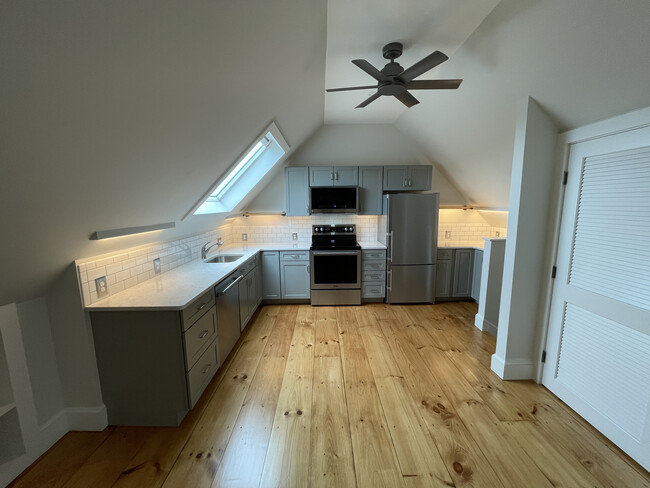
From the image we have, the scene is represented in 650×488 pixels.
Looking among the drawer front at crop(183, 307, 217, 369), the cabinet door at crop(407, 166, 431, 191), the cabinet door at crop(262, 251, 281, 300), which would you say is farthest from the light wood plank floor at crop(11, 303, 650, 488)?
the cabinet door at crop(407, 166, 431, 191)

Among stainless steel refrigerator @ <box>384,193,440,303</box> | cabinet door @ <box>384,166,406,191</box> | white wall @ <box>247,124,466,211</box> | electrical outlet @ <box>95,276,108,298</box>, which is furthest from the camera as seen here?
white wall @ <box>247,124,466,211</box>

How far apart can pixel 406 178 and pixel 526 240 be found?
2.10 meters

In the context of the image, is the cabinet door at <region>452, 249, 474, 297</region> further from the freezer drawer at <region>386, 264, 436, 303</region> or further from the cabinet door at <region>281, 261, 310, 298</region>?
the cabinet door at <region>281, 261, 310, 298</region>

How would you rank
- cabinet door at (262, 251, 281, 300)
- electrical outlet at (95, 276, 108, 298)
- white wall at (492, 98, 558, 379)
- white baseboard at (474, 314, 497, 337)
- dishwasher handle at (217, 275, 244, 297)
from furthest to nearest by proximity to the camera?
cabinet door at (262, 251, 281, 300) → white baseboard at (474, 314, 497, 337) → dishwasher handle at (217, 275, 244, 297) → white wall at (492, 98, 558, 379) → electrical outlet at (95, 276, 108, 298)

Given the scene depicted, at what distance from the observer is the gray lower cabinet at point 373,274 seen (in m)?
3.85

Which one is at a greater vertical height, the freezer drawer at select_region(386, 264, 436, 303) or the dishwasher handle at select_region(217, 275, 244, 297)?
the dishwasher handle at select_region(217, 275, 244, 297)

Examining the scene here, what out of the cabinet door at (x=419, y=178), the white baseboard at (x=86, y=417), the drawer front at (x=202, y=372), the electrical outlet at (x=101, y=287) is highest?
the cabinet door at (x=419, y=178)

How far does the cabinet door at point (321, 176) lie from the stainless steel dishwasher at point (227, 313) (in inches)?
71.2

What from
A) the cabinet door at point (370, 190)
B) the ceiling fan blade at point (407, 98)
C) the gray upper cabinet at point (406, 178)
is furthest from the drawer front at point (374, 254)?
the ceiling fan blade at point (407, 98)

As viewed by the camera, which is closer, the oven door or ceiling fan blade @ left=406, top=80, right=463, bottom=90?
ceiling fan blade @ left=406, top=80, right=463, bottom=90

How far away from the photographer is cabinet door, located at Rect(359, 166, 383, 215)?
3.92m

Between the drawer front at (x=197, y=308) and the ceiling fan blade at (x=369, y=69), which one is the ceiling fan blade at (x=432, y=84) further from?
the drawer front at (x=197, y=308)

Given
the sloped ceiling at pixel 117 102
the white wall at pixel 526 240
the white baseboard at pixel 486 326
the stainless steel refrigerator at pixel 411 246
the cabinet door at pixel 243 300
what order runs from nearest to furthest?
1. the sloped ceiling at pixel 117 102
2. the white wall at pixel 526 240
3. the cabinet door at pixel 243 300
4. the white baseboard at pixel 486 326
5. the stainless steel refrigerator at pixel 411 246

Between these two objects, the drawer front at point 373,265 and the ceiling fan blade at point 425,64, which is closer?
the ceiling fan blade at point 425,64
